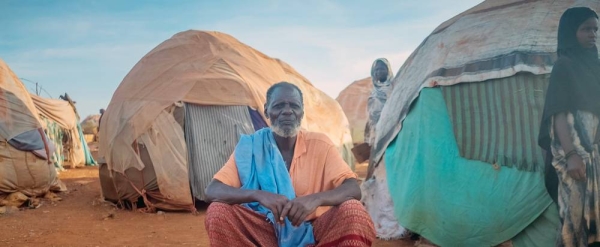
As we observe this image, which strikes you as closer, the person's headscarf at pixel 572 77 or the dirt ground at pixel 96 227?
the person's headscarf at pixel 572 77

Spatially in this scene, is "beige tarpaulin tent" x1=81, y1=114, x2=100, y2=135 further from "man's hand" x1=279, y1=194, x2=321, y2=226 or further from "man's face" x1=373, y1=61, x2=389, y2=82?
"man's hand" x1=279, y1=194, x2=321, y2=226

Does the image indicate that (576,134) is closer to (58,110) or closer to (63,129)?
(58,110)

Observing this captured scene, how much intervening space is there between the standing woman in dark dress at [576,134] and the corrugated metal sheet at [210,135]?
14.3ft

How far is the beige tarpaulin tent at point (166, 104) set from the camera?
21.5 feet

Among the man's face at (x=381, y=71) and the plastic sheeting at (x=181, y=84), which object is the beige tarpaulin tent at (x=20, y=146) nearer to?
the plastic sheeting at (x=181, y=84)

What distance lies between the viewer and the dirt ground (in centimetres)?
503

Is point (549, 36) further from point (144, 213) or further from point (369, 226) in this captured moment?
point (144, 213)

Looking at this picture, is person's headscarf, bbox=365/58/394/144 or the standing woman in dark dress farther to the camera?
person's headscarf, bbox=365/58/394/144

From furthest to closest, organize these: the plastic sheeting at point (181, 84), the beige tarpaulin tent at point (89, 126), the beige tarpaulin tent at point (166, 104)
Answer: the beige tarpaulin tent at point (89, 126)
the plastic sheeting at point (181, 84)
the beige tarpaulin tent at point (166, 104)

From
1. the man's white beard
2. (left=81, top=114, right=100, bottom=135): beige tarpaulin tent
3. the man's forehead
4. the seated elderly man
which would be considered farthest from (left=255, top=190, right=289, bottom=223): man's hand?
(left=81, top=114, right=100, bottom=135): beige tarpaulin tent

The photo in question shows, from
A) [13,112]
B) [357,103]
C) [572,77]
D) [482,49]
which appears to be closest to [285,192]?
[572,77]

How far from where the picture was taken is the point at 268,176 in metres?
2.80

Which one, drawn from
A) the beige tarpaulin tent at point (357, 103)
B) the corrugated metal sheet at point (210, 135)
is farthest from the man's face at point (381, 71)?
the beige tarpaulin tent at point (357, 103)

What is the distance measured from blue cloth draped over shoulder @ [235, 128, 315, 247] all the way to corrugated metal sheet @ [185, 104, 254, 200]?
12.6 ft
